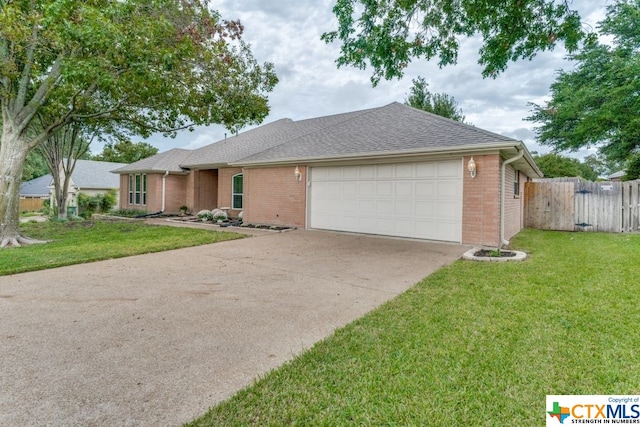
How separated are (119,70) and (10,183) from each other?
476 centimetres

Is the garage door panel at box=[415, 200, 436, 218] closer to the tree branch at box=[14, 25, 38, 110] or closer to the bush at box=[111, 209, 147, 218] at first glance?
the tree branch at box=[14, 25, 38, 110]

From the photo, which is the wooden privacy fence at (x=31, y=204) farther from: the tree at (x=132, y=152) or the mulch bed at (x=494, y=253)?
the mulch bed at (x=494, y=253)

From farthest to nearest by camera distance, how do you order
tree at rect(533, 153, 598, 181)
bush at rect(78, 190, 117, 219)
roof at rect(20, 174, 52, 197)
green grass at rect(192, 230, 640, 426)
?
roof at rect(20, 174, 52, 197), tree at rect(533, 153, 598, 181), bush at rect(78, 190, 117, 219), green grass at rect(192, 230, 640, 426)

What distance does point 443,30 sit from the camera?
693cm

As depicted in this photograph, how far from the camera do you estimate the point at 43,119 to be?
40.9 feet

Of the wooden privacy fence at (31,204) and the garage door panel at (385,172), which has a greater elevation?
the garage door panel at (385,172)

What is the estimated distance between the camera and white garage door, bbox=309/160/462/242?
29.9 ft

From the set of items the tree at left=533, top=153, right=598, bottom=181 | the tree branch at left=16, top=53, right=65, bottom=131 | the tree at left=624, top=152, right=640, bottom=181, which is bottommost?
the tree at left=624, top=152, right=640, bottom=181

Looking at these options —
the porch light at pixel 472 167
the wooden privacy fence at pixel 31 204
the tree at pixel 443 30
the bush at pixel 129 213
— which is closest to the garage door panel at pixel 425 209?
the porch light at pixel 472 167

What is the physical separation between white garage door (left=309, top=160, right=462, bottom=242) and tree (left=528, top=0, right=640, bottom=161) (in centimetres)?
1187

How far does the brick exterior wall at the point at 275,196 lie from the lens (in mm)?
12422

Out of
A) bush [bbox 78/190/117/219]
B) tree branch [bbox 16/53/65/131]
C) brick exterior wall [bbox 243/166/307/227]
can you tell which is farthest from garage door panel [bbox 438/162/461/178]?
bush [bbox 78/190/117/219]

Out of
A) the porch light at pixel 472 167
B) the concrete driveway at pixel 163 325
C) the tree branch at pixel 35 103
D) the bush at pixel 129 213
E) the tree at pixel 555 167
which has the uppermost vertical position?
the tree at pixel 555 167

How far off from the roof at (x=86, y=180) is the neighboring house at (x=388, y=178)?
781 inches
